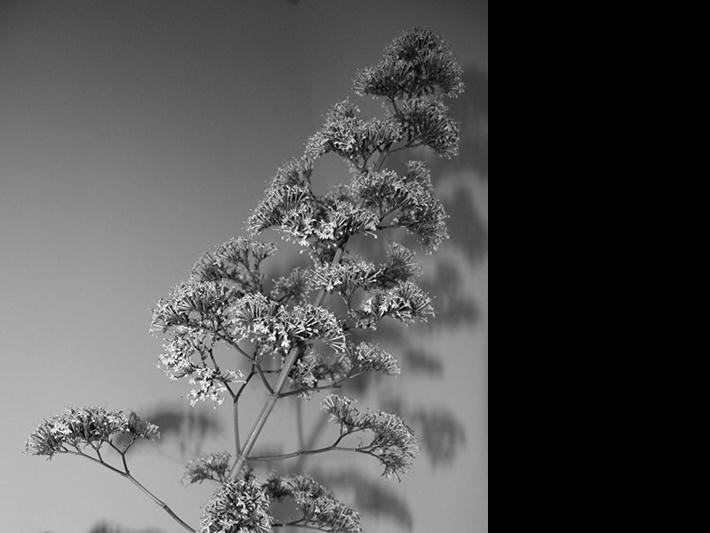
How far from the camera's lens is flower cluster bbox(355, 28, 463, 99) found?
172cm

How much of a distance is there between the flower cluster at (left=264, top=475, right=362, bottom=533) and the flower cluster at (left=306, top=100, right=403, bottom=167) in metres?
0.73

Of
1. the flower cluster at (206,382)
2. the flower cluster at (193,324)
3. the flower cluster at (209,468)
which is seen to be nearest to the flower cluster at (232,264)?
the flower cluster at (193,324)

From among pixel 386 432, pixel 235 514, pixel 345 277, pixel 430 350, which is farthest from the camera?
pixel 430 350

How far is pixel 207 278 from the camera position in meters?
1.70

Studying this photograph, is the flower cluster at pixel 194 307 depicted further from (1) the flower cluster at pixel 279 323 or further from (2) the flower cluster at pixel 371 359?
(2) the flower cluster at pixel 371 359

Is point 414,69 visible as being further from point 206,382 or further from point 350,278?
point 206,382

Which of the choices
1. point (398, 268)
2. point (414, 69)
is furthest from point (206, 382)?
point (414, 69)

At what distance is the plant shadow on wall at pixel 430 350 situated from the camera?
6.55ft

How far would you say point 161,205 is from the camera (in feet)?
6.66

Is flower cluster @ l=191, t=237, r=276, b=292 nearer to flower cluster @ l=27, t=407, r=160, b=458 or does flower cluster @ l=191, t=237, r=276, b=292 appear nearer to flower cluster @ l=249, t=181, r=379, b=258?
flower cluster @ l=249, t=181, r=379, b=258

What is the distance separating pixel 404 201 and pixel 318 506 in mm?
665
